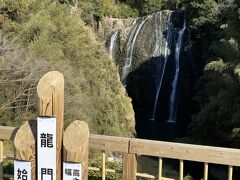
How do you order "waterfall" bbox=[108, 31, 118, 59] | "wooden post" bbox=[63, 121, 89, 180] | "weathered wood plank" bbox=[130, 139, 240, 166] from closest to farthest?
"wooden post" bbox=[63, 121, 89, 180]
"weathered wood plank" bbox=[130, 139, 240, 166]
"waterfall" bbox=[108, 31, 118, 59]

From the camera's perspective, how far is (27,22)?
611 inches

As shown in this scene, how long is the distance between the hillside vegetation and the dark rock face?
27.4 ft

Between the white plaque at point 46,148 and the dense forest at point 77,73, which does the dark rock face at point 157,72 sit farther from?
the white plaque at point 46,148

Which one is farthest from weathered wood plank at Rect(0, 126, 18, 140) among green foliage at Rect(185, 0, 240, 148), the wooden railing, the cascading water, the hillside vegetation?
the cascading water

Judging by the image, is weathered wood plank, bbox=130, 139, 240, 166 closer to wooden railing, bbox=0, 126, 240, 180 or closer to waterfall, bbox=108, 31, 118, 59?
wooden railing, bbox=0, 126, 240, 180

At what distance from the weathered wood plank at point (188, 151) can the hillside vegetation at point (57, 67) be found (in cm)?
966

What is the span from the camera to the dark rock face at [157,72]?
1041 inches

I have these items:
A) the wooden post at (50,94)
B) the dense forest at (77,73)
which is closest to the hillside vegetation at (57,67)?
the dense forest at (77,73)

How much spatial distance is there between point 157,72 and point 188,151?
23.8 m

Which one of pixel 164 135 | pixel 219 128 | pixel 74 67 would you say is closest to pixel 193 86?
pixel 164 135

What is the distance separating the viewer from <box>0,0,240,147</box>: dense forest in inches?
508

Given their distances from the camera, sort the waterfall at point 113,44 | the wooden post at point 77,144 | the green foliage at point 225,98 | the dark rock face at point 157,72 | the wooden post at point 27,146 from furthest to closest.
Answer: the waterfall at point 113,44 < the dark rock face at point 157,72 < the green foliage at point 225,98 < the wooden post at point 27,146 < the wooden post at point 77,144

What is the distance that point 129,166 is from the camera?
3.27 metres

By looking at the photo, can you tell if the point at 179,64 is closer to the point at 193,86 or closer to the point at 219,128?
the point at 193,86
